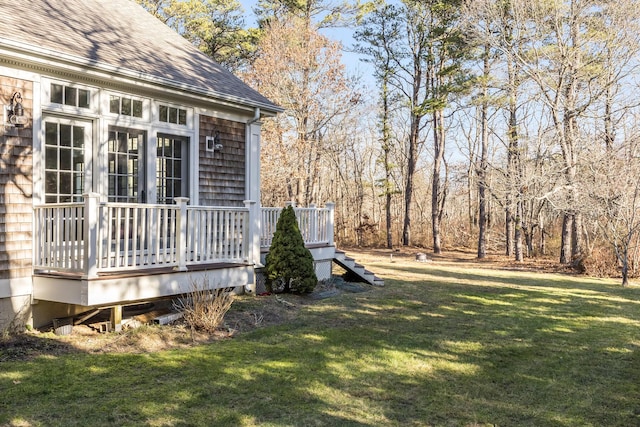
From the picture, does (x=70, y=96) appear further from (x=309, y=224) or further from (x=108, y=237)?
(x=309, y=224)

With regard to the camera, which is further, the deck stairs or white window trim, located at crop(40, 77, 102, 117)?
the deck stairs

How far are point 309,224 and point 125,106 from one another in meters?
4.67

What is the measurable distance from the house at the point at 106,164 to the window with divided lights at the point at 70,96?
20 millimetres

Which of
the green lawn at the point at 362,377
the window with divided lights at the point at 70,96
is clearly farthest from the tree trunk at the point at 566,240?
the window with divided lights at the point at 70,96

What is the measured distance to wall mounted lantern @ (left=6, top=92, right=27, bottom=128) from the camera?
257 inches

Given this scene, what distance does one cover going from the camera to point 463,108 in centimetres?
2533

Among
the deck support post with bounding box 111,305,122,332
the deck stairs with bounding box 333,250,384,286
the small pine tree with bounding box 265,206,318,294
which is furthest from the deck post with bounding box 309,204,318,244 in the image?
the deck support post with bounding box 111,305,122,332

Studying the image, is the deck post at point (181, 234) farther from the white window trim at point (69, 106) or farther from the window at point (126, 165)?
the white window trim at point (69, 106)

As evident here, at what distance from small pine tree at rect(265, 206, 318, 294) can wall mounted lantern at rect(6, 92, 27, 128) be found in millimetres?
4546

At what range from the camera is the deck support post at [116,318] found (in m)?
6.73

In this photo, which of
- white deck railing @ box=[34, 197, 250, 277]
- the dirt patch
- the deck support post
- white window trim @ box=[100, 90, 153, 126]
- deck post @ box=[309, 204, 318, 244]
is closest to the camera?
the dirt patch

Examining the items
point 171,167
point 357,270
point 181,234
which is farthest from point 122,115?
point 357,270

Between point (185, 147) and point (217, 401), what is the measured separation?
5.52m

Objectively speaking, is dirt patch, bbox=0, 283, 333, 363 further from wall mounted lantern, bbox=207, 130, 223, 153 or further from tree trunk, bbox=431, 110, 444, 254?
tree trunk, bbox=431, 110, 444, 254
